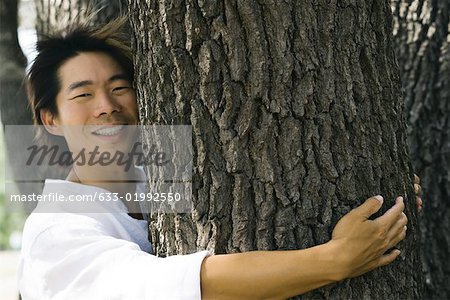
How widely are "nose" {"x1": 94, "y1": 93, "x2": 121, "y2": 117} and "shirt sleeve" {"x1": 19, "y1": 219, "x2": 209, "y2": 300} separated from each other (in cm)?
46

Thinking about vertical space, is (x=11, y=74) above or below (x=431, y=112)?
above

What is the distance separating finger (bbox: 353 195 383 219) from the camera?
2.28 metres

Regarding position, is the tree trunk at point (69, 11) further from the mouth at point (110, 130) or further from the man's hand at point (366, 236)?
the man's hand at point (366, 236)

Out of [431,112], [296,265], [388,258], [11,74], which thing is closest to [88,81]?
[296,265]

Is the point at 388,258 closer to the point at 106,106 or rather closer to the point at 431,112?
the point at 106,106

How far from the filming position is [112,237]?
247 centimetres

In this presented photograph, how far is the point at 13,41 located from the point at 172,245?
208 cm

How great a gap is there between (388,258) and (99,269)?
0.80m

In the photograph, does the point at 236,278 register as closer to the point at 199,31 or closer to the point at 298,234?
the point at 298,234

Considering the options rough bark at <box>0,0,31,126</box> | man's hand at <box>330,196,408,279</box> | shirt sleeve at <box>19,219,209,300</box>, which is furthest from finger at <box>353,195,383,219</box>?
rough bark at <box>0,0,31,126</box>

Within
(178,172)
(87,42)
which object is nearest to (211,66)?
(178,172)

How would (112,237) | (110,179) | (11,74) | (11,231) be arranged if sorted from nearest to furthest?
1. (112,237)
2. (110,179)
3. (11,74)
4. (11,231)

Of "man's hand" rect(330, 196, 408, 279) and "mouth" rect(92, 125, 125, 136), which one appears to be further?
"mouth" rect(92, 125, 125, 136)

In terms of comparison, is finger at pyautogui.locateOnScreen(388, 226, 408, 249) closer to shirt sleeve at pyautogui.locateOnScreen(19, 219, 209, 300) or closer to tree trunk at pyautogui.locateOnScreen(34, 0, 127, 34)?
shirt sleeve at pyautogui.locateOnScreen(19, 219, 209, 300)
